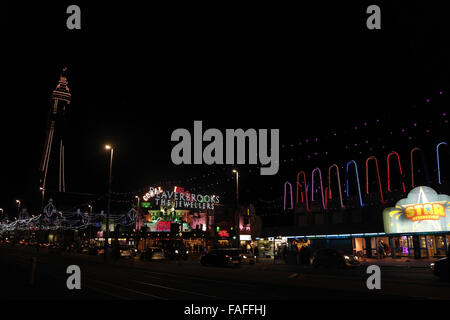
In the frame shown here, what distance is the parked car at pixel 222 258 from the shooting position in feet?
90.7

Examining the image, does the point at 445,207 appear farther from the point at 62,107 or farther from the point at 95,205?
the point at 62,107

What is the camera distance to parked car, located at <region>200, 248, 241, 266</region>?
90.7 ft

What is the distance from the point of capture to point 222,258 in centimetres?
2791

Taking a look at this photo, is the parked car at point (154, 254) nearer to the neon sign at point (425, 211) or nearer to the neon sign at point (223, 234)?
the neon sign at point (425, 211)

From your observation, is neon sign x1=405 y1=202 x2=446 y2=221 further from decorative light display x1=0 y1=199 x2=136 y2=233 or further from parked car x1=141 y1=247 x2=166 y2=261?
decorative light display x1=0 y1=199 x2=136 y2=233

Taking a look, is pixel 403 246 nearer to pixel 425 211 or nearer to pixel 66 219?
pixel 425 211

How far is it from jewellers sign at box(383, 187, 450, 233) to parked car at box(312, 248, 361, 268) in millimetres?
10779

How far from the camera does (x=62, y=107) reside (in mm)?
178750

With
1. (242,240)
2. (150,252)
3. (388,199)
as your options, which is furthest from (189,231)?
(388,199)

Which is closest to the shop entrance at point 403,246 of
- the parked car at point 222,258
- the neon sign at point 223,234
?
the parked car at point 222,258

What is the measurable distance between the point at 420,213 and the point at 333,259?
40.6 feet

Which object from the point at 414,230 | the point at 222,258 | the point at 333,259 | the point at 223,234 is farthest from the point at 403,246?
the point at 223,234

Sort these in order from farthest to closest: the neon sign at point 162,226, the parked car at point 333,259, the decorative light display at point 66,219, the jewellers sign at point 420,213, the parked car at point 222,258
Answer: the decorative light display at point 66,219 → the neon sign at point 162,226 → the jewellers sign at point 420,213 → the parked car at point 222,258 → the parked car at point 333,259

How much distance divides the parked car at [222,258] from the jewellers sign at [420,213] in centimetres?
1577
